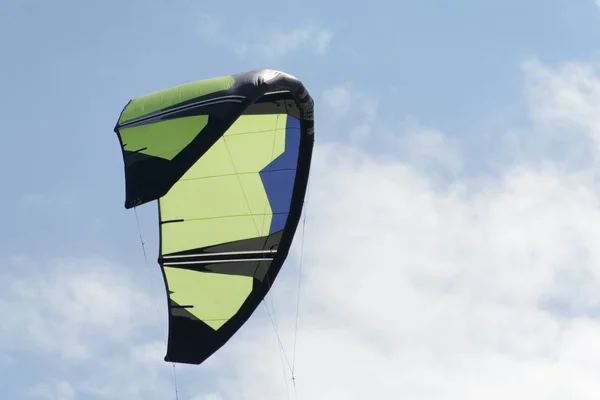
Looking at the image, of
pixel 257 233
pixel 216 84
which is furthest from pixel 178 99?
pixel 257 233

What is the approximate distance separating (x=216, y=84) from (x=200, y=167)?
3131mm

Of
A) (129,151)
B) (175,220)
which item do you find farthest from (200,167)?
(129,151)

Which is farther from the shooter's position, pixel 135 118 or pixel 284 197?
pixel 284 197

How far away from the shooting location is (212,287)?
2178 centimetres

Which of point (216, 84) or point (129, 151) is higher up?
point (216, 84)

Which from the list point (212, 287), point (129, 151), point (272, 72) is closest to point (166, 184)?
point (129, 151)

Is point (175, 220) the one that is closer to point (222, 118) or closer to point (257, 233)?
point (257, 233)

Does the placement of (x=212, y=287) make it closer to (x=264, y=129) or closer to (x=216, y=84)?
(x=264, y=129)

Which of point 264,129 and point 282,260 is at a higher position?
point 264,129

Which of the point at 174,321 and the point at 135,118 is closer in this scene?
the point at 135,118

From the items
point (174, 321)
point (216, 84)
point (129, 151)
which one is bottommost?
point (174, 321)

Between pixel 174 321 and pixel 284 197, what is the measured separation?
362cm

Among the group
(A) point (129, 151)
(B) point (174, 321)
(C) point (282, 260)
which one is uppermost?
(A) point (129, 151)

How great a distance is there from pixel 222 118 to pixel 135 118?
6.21ft
